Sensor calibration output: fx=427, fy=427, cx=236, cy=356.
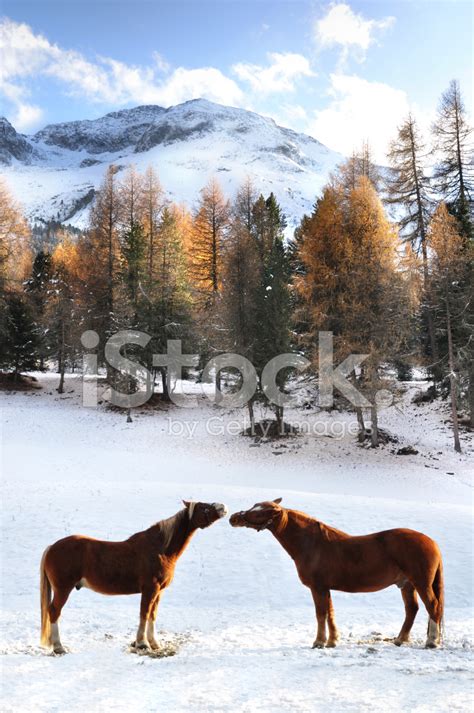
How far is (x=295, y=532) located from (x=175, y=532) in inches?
58.6

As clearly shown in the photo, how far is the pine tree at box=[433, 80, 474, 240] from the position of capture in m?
26.7

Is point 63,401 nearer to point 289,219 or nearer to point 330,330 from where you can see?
point 330,330

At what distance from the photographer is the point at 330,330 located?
20.7 m

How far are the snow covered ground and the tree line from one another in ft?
14.5

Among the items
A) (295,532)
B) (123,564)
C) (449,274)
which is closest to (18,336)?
(449,274)

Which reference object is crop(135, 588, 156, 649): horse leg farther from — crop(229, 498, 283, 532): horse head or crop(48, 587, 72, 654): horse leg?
crop(229, 498, 283, 532): horse head

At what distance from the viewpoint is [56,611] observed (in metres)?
5.25

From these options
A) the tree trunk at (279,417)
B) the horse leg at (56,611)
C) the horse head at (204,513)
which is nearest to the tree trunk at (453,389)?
the tree trunk at (279,417)

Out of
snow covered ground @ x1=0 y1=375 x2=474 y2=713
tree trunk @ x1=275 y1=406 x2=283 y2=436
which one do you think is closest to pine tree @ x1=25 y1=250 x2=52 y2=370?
snow covered ground @ x1=0 y1=375 x2=474 y2=713

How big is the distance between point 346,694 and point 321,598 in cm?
129

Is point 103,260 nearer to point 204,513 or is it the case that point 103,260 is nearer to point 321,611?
point 204,513

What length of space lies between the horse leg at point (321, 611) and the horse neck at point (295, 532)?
1.65 ft

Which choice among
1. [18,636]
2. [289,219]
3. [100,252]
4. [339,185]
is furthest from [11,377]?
[289,219]

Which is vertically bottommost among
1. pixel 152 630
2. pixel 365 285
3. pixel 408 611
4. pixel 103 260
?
pixel 152 630
